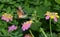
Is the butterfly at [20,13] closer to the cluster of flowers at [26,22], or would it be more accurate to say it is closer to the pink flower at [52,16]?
the cluster of flowers at [26,22]

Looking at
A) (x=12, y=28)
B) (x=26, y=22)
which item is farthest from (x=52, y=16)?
(x=12, y=28)

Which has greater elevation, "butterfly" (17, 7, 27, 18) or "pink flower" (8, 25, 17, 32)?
"butterfly" (17, 7, 27, 18)

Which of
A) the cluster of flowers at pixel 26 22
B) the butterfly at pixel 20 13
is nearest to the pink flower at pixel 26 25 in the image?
the cluster of flowers at pixel 26 22

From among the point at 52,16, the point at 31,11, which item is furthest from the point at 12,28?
the point at 52,16

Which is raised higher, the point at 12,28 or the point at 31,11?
the point at 31,11

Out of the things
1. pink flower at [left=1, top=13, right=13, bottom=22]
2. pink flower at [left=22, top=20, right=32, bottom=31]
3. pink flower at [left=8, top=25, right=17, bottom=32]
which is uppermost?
pink flower at [left=1, top=13, right=13, bottom=22]

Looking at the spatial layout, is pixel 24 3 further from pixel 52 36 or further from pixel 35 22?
pixel 52 36

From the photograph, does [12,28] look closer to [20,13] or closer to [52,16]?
[20,13]

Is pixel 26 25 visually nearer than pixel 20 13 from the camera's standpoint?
Yes

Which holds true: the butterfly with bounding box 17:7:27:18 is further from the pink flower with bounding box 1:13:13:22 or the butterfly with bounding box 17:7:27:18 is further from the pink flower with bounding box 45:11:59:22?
the pink flower with bounding box 45:11:59:22

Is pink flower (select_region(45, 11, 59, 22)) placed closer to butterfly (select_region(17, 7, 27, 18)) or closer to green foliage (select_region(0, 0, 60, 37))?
green foliage (select_region(0, 0, 60, 37))

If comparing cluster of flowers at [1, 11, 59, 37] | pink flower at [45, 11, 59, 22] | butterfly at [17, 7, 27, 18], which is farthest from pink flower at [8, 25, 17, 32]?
pink flower at [45, 11, 59, 22]

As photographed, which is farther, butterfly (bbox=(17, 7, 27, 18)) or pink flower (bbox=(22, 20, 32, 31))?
butterfly (bbox=(17, 7, 27, 18))
